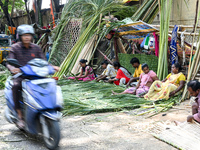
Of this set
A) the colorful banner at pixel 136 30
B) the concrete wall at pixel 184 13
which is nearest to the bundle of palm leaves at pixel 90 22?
the colorful banner at pixel 136 30

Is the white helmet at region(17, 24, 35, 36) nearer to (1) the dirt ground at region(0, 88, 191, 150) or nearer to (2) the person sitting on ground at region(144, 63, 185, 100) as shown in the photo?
(1) the dirt ground at region(0, 88, 191, 150)

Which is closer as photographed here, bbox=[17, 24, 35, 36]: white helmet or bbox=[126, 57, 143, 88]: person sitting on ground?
bbox=[17, 24, 35, 36]: white helmet

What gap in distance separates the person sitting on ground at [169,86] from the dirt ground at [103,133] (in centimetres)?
48

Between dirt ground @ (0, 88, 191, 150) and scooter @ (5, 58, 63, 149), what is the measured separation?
0.78 ft

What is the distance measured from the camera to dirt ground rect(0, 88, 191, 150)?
2697mm

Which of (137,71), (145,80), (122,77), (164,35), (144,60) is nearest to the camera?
(164,35)

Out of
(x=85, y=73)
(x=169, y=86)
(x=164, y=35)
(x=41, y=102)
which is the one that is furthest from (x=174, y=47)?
(x=41, y=102)

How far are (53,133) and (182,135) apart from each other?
1.41 m

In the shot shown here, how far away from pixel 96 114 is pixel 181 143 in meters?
1.66

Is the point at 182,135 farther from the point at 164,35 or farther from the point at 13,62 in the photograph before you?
the point at 164,35

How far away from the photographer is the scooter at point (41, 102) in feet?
8.24

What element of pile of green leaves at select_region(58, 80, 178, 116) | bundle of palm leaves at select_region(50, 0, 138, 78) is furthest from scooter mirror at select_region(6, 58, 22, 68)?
bundle of palm leaves at select_region(50, 0, 138, 78)

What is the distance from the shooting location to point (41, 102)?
2.52m

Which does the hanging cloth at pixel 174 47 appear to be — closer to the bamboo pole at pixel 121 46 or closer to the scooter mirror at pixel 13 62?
the bamboo pole at pixel 121 46
